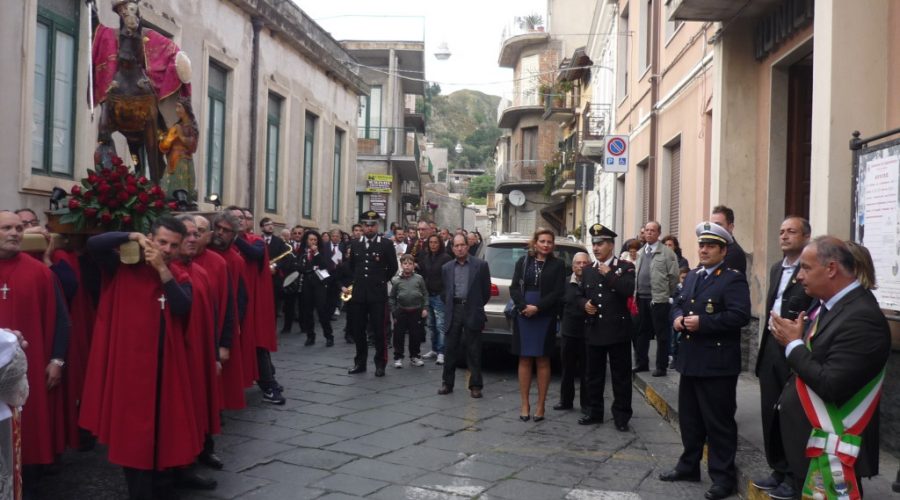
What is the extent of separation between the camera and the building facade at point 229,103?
921 centimetres

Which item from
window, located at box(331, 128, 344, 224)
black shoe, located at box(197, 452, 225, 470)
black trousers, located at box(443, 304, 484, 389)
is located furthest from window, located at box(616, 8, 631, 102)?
black shoe, located at box(197, 452, 225, 470)

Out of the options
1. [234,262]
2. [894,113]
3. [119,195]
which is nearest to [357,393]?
[234,262]

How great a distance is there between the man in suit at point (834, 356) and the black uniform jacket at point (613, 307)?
3.32 metres

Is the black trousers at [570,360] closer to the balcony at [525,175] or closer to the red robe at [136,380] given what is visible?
the red robe at [136,380]

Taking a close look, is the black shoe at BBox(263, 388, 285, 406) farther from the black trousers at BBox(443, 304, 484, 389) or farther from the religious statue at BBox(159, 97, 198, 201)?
the religious statue at BBox(159, 97, 198, 201)

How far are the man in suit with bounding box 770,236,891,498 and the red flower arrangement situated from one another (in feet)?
13.2

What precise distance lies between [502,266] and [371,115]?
21673 millimetres

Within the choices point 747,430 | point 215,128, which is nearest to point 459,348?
point 747,430

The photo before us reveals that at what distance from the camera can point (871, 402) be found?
3.90 meters

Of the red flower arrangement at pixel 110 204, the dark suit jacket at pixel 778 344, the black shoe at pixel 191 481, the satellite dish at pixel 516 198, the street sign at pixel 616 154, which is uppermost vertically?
the satellite dish at pixel 516 198

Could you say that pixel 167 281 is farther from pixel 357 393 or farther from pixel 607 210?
pixel 607 210

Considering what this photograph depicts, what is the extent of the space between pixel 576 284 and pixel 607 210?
1565 cm

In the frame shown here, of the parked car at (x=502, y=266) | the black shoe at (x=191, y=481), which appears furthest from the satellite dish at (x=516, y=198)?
the black shoe at (x=191, y=481)

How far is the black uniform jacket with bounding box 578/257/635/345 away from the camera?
7.50 metres
